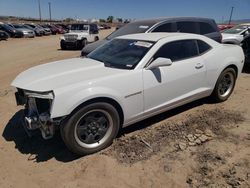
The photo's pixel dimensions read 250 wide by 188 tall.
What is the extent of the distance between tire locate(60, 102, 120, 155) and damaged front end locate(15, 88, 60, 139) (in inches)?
7.3

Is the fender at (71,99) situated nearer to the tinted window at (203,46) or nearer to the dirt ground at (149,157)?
the dirt ground at (149,157)

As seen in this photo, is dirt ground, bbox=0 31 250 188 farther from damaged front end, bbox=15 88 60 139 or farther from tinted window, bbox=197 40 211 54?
tinted window, bbox=197 40 211 54

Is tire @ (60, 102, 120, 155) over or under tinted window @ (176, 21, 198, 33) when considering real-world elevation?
under

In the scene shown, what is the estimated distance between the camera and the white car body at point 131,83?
3.41 metres

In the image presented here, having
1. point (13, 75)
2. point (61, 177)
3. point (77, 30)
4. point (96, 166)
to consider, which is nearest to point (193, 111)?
point (96, 166)

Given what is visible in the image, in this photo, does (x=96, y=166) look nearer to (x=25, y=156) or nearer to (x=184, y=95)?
(x=25, y=156)

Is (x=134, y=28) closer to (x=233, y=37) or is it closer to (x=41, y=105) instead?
(x=41, y=105)

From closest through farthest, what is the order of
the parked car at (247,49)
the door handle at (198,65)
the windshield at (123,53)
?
the windshield at (123,53), the door handle at (198,65), the parked car at (247,49)

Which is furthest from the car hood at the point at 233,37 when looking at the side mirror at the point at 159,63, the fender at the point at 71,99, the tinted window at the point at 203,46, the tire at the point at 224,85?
the fender at the point at 71,99

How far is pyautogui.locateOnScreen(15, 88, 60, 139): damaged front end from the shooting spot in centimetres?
336

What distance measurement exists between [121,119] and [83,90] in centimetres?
82

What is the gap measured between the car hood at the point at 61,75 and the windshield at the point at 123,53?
186mm

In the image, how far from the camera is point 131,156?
3.70 meters

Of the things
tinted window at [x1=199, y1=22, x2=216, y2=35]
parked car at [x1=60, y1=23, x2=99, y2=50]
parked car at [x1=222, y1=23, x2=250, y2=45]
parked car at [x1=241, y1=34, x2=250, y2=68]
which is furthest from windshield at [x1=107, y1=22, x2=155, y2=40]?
parked car at [x1=60, y1=23, x2=99, y2=50]
